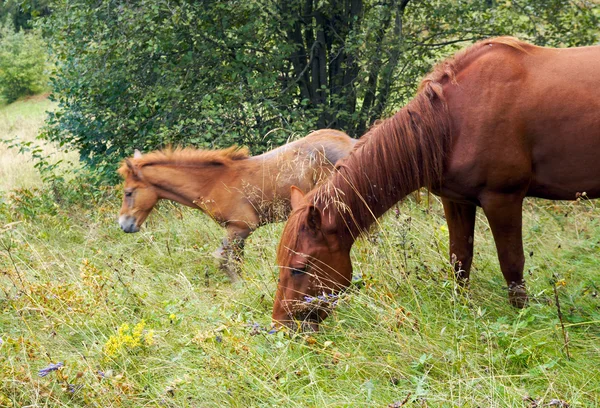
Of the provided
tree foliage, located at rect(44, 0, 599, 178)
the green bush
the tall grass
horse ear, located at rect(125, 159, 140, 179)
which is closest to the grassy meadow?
horse ear, located at rect(125, 159, 140, 179)

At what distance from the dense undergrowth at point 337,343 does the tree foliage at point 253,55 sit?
385 cm

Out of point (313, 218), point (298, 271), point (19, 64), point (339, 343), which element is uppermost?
point (313, 218)

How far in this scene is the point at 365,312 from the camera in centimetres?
393

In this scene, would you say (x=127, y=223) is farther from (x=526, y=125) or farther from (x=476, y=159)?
(x=526, y=125)

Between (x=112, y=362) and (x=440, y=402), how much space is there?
1.83 meters

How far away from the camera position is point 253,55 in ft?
29.1

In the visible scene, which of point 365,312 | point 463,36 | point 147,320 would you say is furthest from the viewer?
point 463,36

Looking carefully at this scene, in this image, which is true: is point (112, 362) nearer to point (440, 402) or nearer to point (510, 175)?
point (440, 402)

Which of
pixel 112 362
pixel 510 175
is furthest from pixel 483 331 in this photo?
pixel 112 362

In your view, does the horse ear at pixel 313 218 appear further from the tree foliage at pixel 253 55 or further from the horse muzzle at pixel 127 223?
the tree foliage at pixel 253 55

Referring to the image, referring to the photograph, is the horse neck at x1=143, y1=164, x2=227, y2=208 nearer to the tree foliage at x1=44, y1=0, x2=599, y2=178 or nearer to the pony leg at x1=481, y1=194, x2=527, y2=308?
the tree foliage at x1=44, y1=0, x2=599, y2=178

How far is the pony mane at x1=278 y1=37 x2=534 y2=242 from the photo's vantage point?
4.12 metres

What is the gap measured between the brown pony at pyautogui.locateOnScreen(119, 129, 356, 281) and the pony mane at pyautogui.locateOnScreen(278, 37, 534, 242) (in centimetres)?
221

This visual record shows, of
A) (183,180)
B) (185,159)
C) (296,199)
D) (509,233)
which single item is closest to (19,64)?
(185,159)
